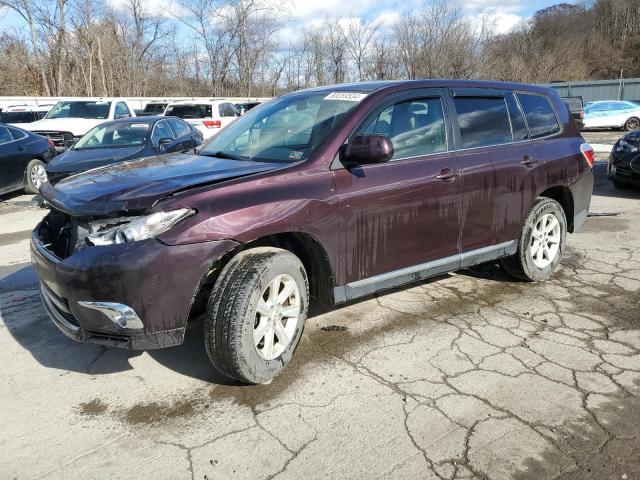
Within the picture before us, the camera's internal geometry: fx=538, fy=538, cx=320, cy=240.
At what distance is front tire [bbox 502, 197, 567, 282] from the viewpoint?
15.9 feet

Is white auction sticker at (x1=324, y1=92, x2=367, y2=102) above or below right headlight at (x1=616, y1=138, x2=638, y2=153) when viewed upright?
above

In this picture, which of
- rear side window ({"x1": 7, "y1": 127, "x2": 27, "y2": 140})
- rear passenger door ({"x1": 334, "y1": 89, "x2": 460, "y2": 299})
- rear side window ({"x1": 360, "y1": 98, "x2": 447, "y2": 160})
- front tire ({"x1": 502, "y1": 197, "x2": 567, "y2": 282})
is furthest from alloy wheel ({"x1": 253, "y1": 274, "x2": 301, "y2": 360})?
rear side window ({"x1": 7, "y1": 127, "x2": 27, "y2": 140})

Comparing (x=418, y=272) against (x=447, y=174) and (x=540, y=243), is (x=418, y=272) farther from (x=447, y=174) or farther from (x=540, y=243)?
(x=540, y=243)

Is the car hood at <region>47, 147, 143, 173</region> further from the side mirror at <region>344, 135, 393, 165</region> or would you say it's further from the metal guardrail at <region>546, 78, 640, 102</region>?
the metal guardrail at <region>546, 78, 640, 102</region>

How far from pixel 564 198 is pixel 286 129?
9.77 ft

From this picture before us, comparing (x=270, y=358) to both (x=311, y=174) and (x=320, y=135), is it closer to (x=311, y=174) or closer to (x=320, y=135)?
(x=311, y=174)

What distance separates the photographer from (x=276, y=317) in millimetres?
3299

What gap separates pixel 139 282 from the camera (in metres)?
2.80

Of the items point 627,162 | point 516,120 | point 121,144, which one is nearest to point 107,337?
point 516,120

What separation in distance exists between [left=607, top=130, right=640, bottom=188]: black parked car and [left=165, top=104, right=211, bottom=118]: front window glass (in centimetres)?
1104

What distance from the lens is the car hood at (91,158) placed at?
8656 millimetres

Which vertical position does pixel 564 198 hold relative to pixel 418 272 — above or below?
above

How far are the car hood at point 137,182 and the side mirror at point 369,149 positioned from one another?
0.46 meters

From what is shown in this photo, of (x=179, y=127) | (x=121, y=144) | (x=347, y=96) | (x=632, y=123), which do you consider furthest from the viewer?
(x=632, y=123)
